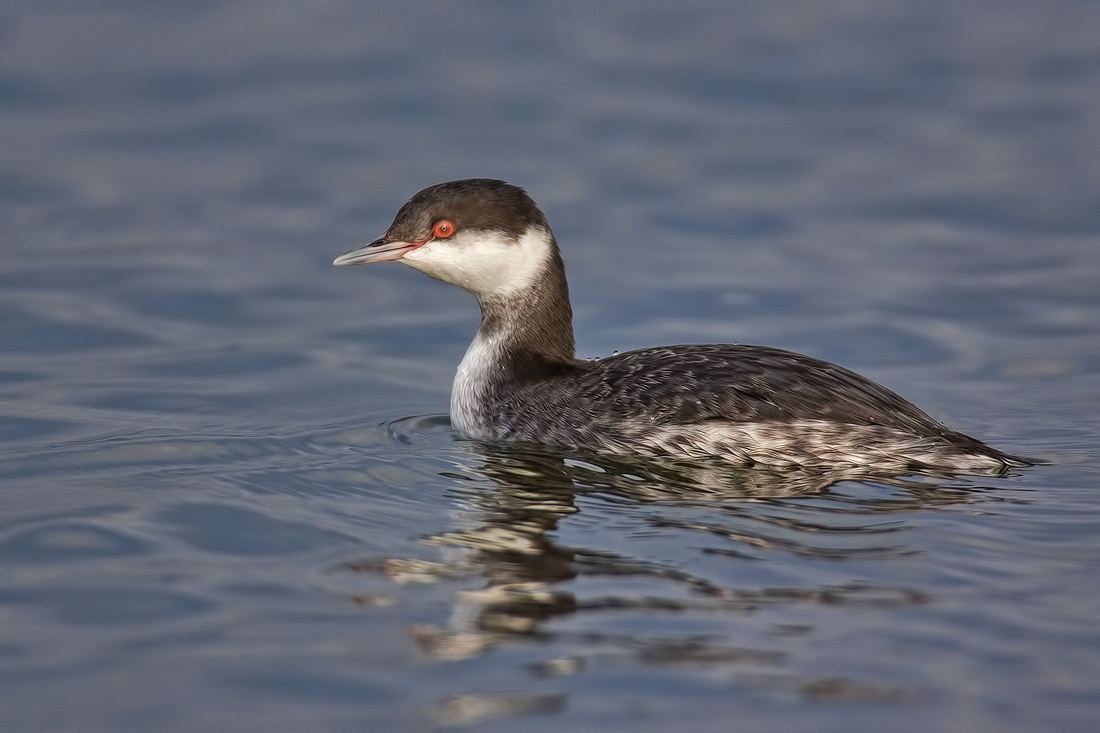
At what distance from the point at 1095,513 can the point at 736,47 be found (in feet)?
34.7

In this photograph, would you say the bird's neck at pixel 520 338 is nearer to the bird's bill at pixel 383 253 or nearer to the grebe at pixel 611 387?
the grebe at pixel 611 387

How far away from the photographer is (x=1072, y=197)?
45.6ft

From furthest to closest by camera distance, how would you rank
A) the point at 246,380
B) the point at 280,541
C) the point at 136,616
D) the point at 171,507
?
the point at 246,380
the point at 171,507
the point at 280,541
the point at 136,616

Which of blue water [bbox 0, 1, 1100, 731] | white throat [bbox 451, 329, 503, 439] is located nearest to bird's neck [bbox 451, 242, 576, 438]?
white throat [bbox 451, 329, 503, 439]

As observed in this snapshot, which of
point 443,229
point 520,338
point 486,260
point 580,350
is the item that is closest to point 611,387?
point 520,338

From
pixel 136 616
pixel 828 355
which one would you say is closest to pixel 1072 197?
pixel 828 355

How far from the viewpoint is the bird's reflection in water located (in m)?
5.42

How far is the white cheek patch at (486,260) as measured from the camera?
884 centimetres

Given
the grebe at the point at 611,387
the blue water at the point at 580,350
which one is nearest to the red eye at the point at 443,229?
the grebe at the point at 611,387

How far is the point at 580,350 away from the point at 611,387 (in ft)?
8.63

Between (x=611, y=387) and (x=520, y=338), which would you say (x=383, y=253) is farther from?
(x=611, y=387)

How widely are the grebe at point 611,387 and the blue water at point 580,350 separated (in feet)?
0.66

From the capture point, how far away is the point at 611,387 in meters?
8.32

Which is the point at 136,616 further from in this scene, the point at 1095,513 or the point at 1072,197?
the point at 1072,197
